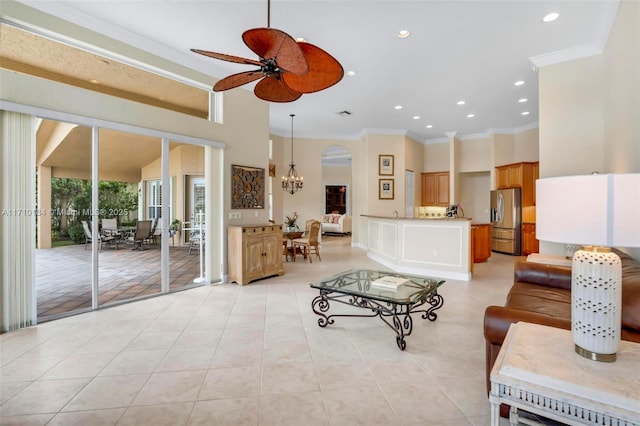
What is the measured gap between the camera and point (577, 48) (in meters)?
4.07

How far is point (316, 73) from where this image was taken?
7.25ft

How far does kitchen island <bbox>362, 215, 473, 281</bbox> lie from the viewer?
5.37 metres

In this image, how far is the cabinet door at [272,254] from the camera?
5336mm

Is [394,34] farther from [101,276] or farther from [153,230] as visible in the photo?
[101,276]

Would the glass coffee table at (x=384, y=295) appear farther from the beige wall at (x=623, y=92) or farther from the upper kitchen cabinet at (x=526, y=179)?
the upper kitchen cabinet at (x=526, y=179)

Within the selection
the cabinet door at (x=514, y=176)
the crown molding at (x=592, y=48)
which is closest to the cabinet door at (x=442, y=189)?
the cabinet door at (x=514, y=176)

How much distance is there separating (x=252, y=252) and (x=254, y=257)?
0.10 metres

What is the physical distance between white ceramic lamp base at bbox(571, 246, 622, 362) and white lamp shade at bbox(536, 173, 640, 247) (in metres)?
0.13

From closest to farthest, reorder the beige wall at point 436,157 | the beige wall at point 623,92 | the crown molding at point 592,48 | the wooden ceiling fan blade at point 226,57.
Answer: the wooden ceiling fan blade at point 226,57, the beige wall at point 623,92, the crown molding at point 592,48, the beige wall at point 436,157

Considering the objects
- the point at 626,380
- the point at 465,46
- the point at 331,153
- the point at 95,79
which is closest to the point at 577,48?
the point at 465,46

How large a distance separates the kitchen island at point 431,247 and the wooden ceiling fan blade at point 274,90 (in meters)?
3.90

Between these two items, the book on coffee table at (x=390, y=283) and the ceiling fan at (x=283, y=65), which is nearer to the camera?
the ceiling fan at (x=283, y=65)

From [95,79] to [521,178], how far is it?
340 inches

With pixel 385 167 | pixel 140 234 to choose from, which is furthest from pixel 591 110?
pixel 140 234
